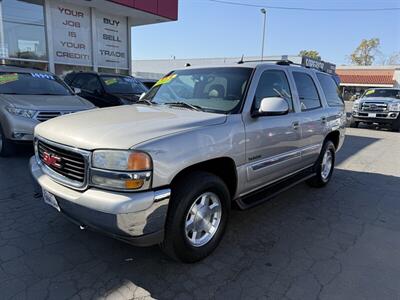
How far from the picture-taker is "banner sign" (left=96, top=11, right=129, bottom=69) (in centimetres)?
1448

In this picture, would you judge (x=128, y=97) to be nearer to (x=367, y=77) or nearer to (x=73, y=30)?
(x=73, y=30)

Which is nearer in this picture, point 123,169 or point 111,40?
point 123,169

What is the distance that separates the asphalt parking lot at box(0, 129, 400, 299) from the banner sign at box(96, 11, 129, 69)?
11168 millimetres

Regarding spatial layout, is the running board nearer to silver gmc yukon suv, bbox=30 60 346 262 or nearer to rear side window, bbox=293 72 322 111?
silver gmc yukon suv, bbox=30 60 346 262

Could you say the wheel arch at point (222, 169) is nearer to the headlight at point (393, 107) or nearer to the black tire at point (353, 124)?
the headlight at point (393, 107)

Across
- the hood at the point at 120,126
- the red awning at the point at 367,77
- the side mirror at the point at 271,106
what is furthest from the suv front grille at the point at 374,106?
Answer: the red awning at the point at 367,77

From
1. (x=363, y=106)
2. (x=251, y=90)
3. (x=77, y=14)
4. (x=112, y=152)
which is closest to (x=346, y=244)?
(x=251, y=90)

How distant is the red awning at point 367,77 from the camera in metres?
46.1

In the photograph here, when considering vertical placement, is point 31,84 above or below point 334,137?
above

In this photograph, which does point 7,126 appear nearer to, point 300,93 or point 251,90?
point 251,90

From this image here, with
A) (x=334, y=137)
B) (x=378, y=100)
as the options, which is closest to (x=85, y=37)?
(x=334, y=137)

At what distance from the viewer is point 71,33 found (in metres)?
13.4

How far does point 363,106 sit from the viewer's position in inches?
573

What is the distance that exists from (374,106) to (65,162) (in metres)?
14.4
